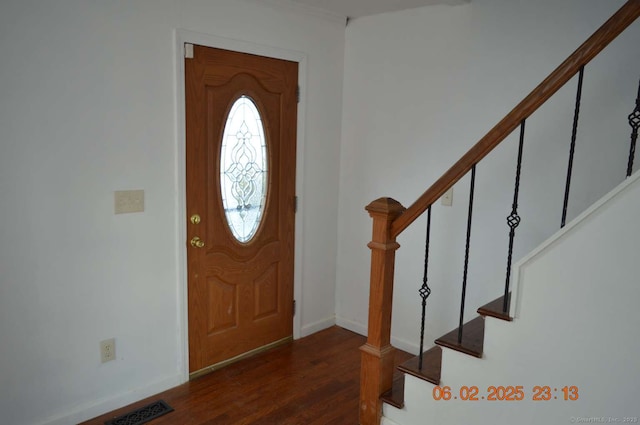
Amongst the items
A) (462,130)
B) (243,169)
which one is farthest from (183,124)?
(462,130)

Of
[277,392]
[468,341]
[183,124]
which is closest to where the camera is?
[468,341]

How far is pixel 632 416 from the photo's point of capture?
1.74 meters

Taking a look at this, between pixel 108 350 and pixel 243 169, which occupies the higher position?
pixel 243 169

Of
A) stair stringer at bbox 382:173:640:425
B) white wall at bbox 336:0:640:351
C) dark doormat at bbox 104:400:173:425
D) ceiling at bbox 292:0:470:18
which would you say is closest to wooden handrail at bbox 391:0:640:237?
stair stringer at bbox 382:173:640:425

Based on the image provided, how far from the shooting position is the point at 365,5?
3197mm

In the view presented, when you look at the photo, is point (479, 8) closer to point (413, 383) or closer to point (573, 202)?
point (573, 202)

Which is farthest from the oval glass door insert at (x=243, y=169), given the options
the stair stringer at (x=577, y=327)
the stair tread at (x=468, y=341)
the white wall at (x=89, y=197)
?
the stair stringer at (x=577, y=327)

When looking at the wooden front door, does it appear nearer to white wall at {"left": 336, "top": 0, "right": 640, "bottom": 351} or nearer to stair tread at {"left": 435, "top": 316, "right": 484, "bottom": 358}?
white wall at {"left": 336, "top": 0, "right": 640, "bottom": 351}

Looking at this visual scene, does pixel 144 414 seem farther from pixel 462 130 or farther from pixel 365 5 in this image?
pixel 365 5

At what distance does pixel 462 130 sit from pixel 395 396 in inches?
65.8

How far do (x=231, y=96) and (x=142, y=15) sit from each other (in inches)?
26.7

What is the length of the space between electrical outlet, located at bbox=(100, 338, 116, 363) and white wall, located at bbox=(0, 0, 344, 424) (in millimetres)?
35

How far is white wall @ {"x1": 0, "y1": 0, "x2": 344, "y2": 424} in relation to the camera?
2.22 metres

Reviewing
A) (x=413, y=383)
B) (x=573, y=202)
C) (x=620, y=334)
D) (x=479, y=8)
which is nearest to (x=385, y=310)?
(x=413, y=383)
